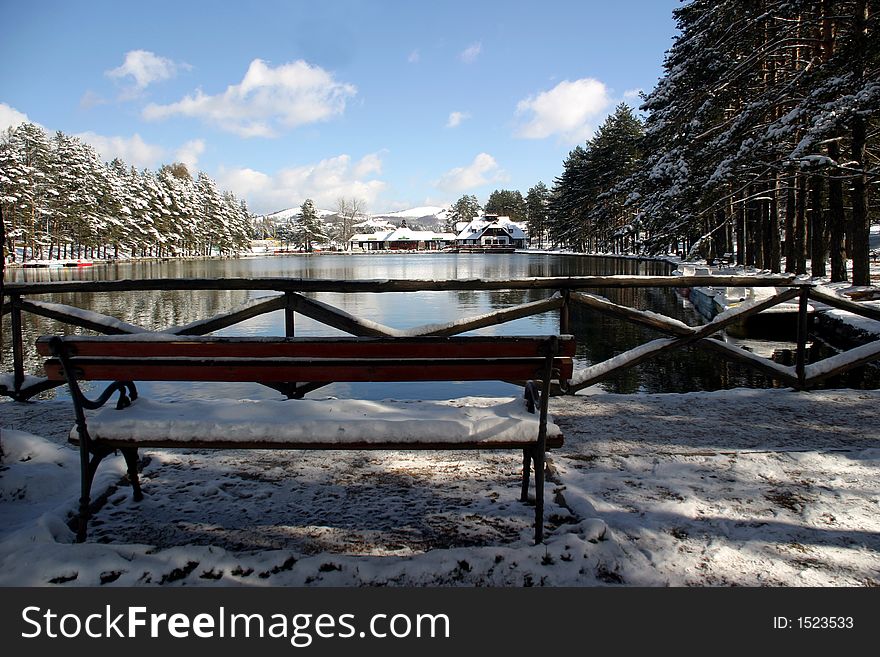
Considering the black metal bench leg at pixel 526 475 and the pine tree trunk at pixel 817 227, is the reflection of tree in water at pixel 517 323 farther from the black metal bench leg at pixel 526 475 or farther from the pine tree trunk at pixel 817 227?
the black metal bench leg at pixel 526 475

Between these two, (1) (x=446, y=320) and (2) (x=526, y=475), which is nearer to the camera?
(2) (x=526, y=475)

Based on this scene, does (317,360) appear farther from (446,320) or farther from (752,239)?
(752,239)

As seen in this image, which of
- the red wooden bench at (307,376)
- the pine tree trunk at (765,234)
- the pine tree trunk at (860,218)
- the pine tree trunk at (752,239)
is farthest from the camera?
the pine tree trunk at (752,239)

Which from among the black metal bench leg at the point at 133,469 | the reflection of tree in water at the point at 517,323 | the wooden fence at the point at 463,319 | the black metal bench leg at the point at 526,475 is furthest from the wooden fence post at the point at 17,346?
the black metal bench leg at the point at 526,475

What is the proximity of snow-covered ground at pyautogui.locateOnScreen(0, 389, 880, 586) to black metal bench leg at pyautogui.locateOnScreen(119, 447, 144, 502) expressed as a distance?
2.6 inches

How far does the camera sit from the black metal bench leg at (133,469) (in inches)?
134

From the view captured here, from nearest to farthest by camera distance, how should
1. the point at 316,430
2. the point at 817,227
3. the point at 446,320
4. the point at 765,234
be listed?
the point at 316,430
the point at 446,320
the point at 817,227
the point at 765,234

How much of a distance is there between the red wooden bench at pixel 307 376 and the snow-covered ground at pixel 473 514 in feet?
1.14

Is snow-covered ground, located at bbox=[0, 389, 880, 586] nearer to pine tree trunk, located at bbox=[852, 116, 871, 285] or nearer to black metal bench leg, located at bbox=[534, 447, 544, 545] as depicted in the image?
black metal bench leg, located at bbox=[534, 447, 544, 545]

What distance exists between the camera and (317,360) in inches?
123

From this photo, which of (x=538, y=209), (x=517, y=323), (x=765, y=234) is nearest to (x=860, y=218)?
(x=517, y=323)

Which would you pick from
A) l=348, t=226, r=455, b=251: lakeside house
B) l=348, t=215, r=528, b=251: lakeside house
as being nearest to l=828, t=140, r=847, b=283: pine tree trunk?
l=348, t=215, r=528, b=251: lakeside house

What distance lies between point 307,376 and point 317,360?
9 cm

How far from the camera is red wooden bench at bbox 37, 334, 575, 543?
3.06 m
